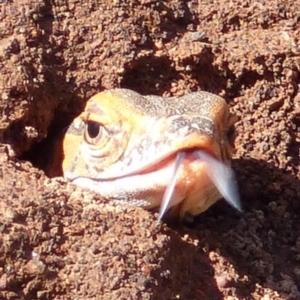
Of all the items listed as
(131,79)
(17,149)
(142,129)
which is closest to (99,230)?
(142,129)

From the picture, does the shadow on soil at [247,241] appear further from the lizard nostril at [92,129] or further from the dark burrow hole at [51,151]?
the dark burrow hole at [51,151]

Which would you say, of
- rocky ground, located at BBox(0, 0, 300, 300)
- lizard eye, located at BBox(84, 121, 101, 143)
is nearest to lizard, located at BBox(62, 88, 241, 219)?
lizard eye, located at BBox(84, 121, 101, 143)

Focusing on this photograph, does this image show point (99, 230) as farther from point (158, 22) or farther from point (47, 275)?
point (158, 22)

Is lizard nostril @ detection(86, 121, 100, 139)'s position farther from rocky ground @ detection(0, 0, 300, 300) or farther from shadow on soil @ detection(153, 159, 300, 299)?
shadow on soil @ detection(153, 159, 300, 299)

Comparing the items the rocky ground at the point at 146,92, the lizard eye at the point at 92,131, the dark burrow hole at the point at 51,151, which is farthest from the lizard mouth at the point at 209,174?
the dark burrow hole at the point at 51,151

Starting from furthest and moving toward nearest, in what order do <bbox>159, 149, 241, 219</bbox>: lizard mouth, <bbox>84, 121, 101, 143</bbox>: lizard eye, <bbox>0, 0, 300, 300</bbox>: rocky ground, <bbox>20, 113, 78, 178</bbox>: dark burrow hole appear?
1. <bbox>20, 113, 78, 178</bbox>: dark burrow hole
2. <bbox>84, 121, 101, 143</bbox>: lizard eye
3. <bbox>159, 149, 241, 219</bbox>: lizard mouth
4. <bbox>0, 0, 300, 300</bbox>: rocky ground

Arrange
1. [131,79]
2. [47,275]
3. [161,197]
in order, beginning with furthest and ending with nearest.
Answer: [131,79], [161,197], [47,275]

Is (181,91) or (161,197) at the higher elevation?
(181,91)
